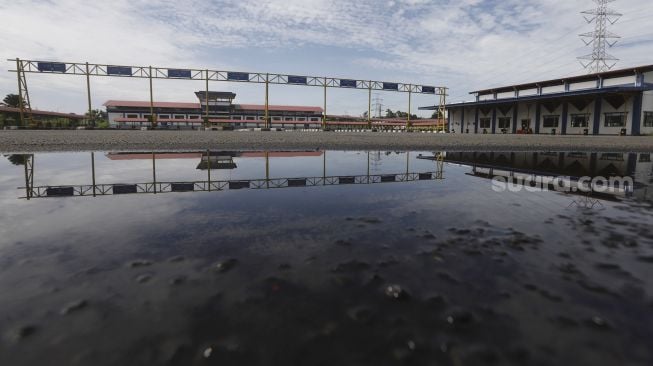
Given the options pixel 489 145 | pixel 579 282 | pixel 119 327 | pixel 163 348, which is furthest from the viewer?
pixel 489 145

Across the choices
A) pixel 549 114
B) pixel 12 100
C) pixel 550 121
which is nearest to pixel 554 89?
pixel 549 114

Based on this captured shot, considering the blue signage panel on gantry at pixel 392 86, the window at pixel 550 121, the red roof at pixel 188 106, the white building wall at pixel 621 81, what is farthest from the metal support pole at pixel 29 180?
the red roof at pixel 188 106

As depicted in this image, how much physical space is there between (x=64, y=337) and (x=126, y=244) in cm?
166

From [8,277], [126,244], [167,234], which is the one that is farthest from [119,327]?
[167,234]

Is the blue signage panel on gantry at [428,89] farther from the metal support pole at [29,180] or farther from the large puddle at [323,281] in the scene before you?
the metal support pole at [29,180]

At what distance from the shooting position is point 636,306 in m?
2.40

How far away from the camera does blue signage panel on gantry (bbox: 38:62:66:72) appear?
3421 cm

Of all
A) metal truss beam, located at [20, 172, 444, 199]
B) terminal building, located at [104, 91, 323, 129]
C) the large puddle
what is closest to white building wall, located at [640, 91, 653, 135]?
metal truss beam, located at [20, 172, 444, 199]

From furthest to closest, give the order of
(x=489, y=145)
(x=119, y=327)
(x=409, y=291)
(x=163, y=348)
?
(x=489, y=145) < (x=409, y=291) < (x=119, y=327) < (x=163, y=348)

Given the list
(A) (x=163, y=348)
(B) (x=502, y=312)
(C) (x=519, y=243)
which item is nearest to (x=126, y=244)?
(A) (x=163, y=348)

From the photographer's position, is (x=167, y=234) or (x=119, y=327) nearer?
(x=119, y=327)

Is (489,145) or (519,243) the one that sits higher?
(489,145)

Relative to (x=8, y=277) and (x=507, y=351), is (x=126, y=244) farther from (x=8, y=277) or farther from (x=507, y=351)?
(x=507, y=351)

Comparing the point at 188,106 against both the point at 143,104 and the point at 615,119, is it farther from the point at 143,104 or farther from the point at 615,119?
the point at 615,119
